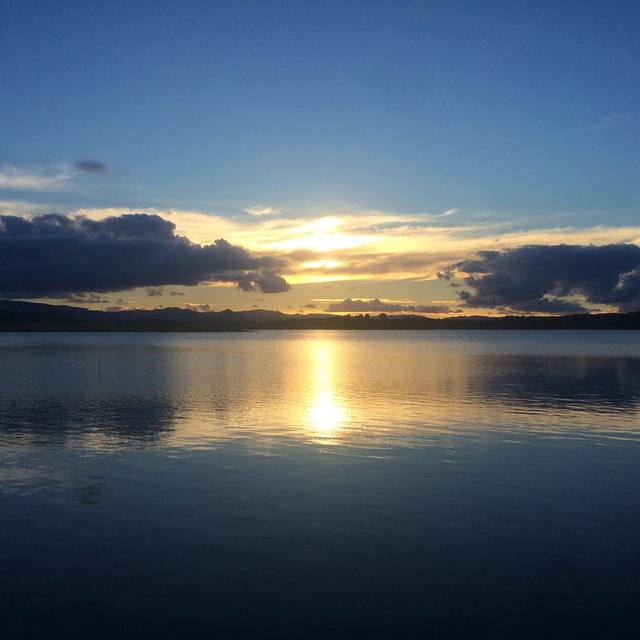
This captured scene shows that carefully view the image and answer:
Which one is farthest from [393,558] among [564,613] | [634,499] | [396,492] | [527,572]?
[634,499]

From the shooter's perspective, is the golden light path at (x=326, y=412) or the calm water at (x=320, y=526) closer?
the calm water at (x=320, y=526)

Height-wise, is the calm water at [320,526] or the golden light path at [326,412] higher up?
the calm water at [320,526]

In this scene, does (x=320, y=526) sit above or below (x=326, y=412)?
above

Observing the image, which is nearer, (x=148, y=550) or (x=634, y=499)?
(x=148, y=550)

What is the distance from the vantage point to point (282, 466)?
89.5 ft

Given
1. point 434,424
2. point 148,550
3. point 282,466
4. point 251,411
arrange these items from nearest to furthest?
1. point 148,550
2. point 282,466
3. point 434,424
4. point 251,411

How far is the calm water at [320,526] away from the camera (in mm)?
13289

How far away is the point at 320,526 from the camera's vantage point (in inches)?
749

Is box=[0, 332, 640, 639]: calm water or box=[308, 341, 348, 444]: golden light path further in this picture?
box=[308, 341, 348, 444]: golden light path

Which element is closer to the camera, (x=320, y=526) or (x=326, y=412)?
(x=320, y=526)

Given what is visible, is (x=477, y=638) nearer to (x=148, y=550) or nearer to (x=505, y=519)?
(x=505, y=519)

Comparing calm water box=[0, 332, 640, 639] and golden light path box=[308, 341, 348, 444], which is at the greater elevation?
calm water box=[0, 332, 640, 639]

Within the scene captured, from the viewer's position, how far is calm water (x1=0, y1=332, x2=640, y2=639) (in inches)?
523

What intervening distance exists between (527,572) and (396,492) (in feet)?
25.7
